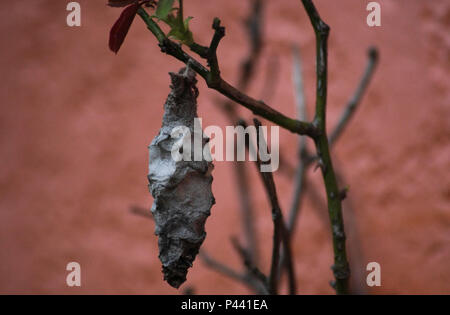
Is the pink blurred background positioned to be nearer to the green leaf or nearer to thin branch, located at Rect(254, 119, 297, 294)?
thin branch, located at Rect(254, 119, 297, 294)

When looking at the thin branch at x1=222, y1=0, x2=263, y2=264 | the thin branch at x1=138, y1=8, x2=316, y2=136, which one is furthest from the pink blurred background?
the thin branch at x1=138, y1=8, x2=316, y2=136

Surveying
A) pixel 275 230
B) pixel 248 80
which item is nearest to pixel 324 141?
pixel 275 230

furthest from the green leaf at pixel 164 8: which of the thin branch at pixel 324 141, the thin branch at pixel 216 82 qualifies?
the thin branch at pixel 324 141

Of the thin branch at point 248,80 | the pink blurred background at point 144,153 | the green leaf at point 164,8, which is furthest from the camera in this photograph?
the pink blurred background at point 144,153

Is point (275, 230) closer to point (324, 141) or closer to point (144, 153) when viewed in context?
point (324, 141)

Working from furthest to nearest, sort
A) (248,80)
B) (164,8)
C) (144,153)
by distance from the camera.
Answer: (144,153)
(248,80)
(164,8)

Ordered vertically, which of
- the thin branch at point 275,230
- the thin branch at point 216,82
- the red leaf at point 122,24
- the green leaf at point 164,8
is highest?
the red leaf at point 122,24

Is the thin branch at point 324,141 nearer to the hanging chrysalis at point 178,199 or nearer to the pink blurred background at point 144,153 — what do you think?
the hanging chrysalis at point 178,199
